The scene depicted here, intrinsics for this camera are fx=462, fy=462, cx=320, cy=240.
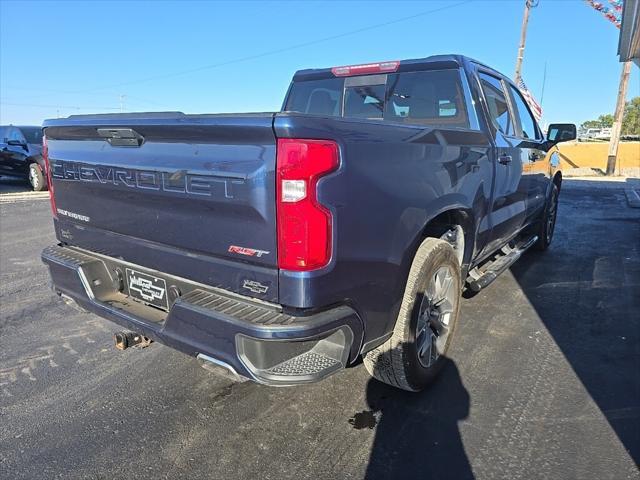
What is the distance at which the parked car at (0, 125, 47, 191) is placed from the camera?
12.5 meters

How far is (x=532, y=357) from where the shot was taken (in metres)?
3.33

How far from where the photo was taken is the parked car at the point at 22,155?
12469 millimetres

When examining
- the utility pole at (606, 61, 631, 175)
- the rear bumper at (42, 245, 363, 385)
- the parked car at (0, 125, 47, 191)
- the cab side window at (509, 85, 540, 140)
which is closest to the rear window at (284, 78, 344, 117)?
the cab side window at (509, 85, 540, 140)

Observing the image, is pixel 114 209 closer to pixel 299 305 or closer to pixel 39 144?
pixel 299 305

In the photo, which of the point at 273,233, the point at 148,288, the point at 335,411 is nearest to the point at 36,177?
the point at 148,288

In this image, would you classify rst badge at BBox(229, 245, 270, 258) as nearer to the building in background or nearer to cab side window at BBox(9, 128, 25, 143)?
the building in background

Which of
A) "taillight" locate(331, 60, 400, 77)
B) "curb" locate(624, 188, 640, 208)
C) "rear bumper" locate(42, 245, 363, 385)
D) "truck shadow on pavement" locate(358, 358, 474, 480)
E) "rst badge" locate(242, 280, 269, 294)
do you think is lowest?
"curb" locate(624, 188, 640, 208)

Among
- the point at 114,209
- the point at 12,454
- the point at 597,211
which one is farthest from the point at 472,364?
the point at 597,211

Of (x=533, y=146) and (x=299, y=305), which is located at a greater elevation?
(x=533, y=146)

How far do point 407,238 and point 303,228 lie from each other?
72cm

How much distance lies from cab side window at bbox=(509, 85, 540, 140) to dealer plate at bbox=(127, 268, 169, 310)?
3821 millimetres

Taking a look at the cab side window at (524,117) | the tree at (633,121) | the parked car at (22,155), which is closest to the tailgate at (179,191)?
the cab side window at (524,117)

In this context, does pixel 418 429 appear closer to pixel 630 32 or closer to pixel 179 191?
pixel 179 191

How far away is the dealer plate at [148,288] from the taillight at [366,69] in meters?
2.54
